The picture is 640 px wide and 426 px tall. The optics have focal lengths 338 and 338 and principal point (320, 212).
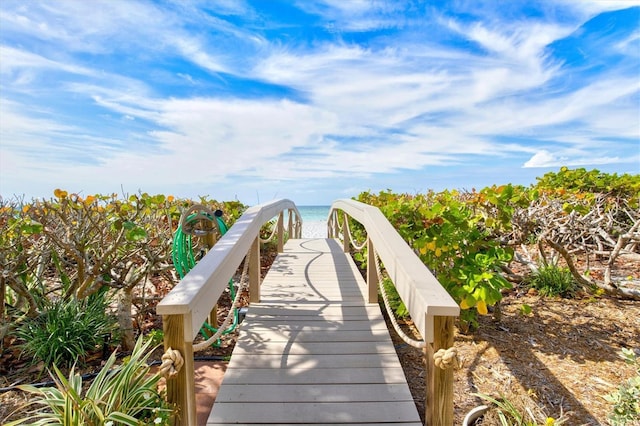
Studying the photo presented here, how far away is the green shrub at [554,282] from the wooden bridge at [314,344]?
2154mm

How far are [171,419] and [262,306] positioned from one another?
1841 millimetres

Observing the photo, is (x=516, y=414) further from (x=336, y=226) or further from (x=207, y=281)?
(x=336, y=226)

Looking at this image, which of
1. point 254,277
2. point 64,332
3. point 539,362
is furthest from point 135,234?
point 539,362

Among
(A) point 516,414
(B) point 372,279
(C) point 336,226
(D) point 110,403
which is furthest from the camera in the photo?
(C) point 336,226

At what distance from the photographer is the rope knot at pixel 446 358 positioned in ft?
4.65

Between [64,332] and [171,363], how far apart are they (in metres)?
1.79

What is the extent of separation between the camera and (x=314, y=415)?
1.91 meters

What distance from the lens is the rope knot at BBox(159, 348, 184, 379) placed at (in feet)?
4.45

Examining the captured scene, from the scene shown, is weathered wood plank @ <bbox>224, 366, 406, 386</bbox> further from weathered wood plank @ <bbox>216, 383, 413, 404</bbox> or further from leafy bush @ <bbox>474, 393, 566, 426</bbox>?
leafy bush @ <bbox>474, 393, 566, 426</bbox>

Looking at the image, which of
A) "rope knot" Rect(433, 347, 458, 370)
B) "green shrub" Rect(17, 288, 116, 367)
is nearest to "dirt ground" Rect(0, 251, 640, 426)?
"green shrub" Rect(17, 288, 116, 367)

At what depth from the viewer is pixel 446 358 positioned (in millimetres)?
1418

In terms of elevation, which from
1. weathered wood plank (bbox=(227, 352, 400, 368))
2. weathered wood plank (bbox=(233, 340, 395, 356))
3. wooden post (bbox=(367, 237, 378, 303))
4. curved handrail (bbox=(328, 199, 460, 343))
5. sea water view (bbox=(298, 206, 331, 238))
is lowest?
sea water view (bbox=(298, 206, 331, 238))

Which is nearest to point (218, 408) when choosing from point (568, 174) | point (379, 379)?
point (379, 379)

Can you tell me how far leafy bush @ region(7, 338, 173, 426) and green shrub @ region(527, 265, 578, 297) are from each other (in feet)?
13.5
